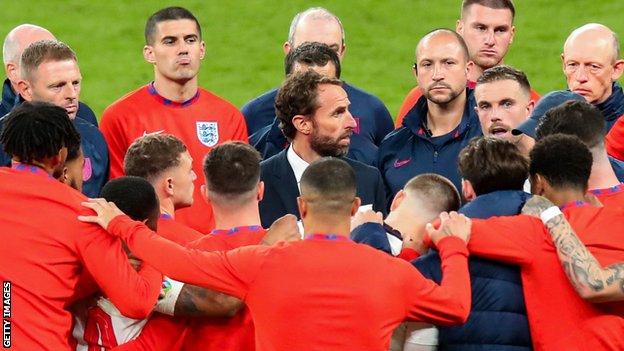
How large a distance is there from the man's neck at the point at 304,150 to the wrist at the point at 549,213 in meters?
1.77

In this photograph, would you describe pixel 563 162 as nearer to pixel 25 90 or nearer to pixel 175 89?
pixel 175 89

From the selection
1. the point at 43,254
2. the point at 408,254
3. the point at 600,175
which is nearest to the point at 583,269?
the point at 600,175

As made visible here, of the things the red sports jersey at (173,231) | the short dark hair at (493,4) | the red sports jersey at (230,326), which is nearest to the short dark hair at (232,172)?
the red sports jersey at (230,326)

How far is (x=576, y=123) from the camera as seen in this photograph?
235 inches

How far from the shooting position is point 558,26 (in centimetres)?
1402

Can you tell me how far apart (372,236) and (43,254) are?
1.32 metres

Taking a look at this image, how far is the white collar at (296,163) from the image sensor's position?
7.03 m

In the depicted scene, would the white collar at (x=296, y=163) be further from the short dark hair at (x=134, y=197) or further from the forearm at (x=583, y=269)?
the forearm at (x=583, y=269)

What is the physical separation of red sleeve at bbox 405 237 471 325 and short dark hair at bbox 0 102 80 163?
1531 mm

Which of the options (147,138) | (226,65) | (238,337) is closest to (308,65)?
(147,138)

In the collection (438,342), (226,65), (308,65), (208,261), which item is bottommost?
(438,342)

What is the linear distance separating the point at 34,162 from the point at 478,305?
189 centimetres

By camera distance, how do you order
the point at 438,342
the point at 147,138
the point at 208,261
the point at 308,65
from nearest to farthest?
the point at 208,261, the point at 438,342, the point at 147,138, the point at 308,65

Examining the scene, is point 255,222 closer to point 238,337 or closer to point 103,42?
point 238,337
